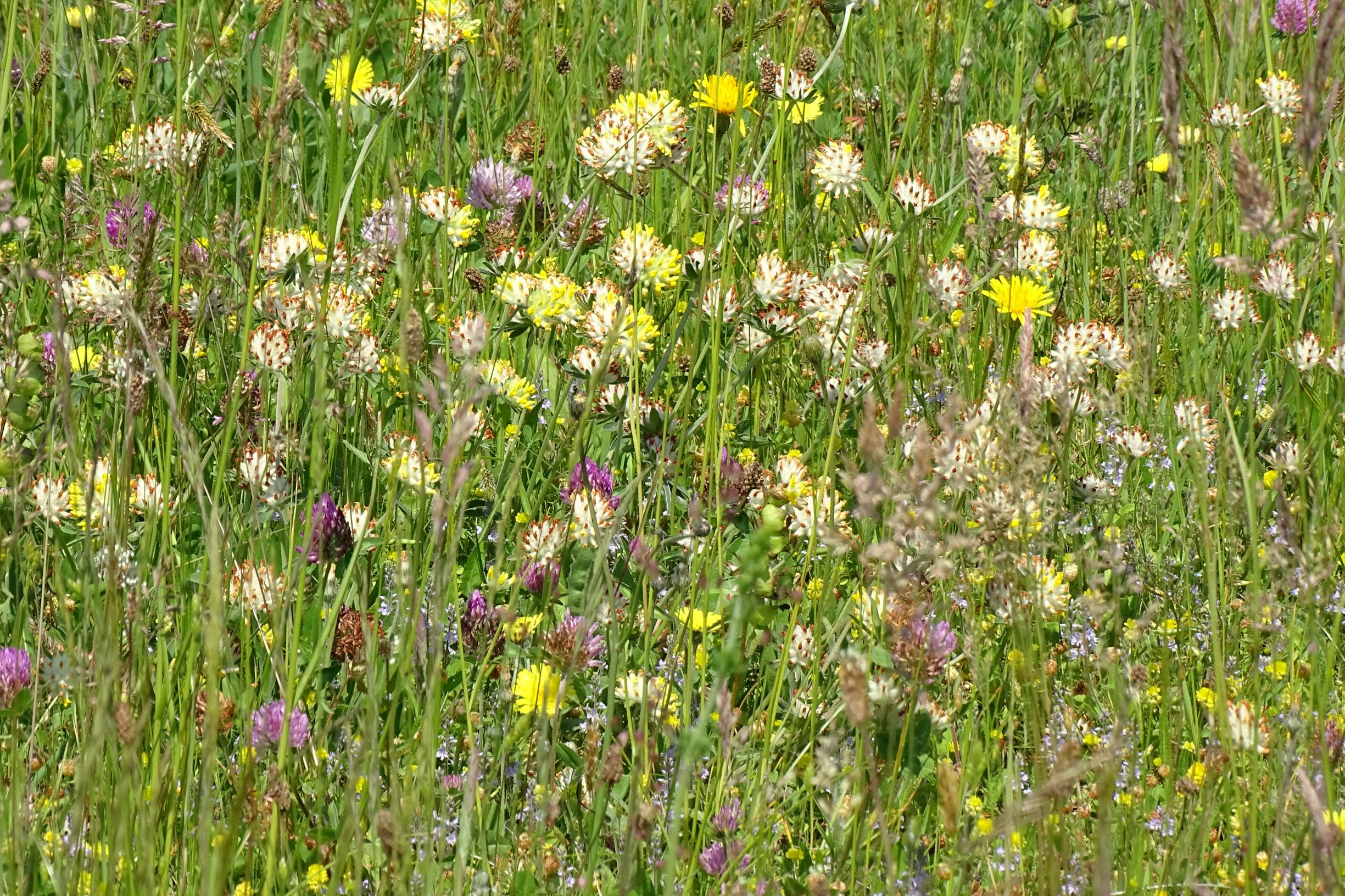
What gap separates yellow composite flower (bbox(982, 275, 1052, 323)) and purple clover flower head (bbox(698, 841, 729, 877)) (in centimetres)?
102

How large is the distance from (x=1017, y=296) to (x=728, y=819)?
114 centimetres

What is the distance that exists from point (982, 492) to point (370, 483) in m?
1.13

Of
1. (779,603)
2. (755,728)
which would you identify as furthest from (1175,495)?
(755,728)

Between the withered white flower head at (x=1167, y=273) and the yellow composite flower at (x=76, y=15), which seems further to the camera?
the yellow composite flower at (x=76, y=15)

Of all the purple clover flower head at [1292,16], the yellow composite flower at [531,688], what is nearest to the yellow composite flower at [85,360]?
the yellow composite flower at [531,688]

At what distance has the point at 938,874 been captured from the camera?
1.36 meters

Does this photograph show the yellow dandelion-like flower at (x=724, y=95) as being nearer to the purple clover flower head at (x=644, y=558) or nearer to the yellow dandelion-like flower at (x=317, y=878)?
the purple clover flower head at (x=644, y=558)

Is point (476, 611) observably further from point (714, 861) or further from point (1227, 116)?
point (1227, 116)

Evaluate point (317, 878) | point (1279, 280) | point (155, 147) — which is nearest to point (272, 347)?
point (155, 147)

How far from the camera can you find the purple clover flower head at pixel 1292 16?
3410 millimetres

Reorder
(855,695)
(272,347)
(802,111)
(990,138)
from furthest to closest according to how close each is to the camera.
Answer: (802,111), (990,138), (272,347), (855,695)

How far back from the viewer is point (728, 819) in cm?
135

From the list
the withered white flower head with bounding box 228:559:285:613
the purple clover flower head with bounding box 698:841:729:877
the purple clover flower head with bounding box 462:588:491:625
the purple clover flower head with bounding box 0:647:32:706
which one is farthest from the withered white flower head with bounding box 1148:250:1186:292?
the purple clover flower head with bounding box 0:647:32:706

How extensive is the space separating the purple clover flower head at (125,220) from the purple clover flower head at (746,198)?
826mm
